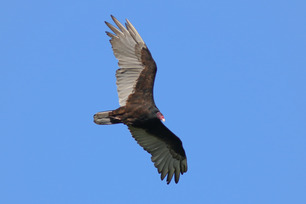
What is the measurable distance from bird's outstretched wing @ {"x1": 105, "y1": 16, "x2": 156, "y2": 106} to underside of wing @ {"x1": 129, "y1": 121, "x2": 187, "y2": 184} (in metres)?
1.02

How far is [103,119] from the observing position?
40.1 feet

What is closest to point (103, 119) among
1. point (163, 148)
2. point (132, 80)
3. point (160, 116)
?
point (132, 80)

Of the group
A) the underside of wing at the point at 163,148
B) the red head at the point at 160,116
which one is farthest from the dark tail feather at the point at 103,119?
the red head at the point at 160,116

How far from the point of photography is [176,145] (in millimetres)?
12875

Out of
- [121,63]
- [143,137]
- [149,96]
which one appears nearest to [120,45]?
[121,63]

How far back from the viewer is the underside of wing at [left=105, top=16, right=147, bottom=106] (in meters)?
12.1

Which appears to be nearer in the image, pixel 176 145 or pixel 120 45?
pixel 120 45

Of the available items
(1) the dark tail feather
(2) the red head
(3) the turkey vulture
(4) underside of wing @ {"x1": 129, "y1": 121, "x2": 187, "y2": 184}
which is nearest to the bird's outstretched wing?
(3) the turkey vulture

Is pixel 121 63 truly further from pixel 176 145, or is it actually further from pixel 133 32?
pixel 176 145

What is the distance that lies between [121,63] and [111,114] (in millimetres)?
1106

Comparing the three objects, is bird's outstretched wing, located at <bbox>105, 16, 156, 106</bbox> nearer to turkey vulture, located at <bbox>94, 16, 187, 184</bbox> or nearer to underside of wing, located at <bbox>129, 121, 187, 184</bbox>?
turkey vulture, located at <bbox>94, 16, 187, 184</bbox>

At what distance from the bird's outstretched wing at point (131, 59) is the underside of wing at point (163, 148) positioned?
1.02 metres

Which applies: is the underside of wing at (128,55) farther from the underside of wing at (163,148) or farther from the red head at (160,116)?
the underside of wing at (163,148)

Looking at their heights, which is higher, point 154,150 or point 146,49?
point 146,49
